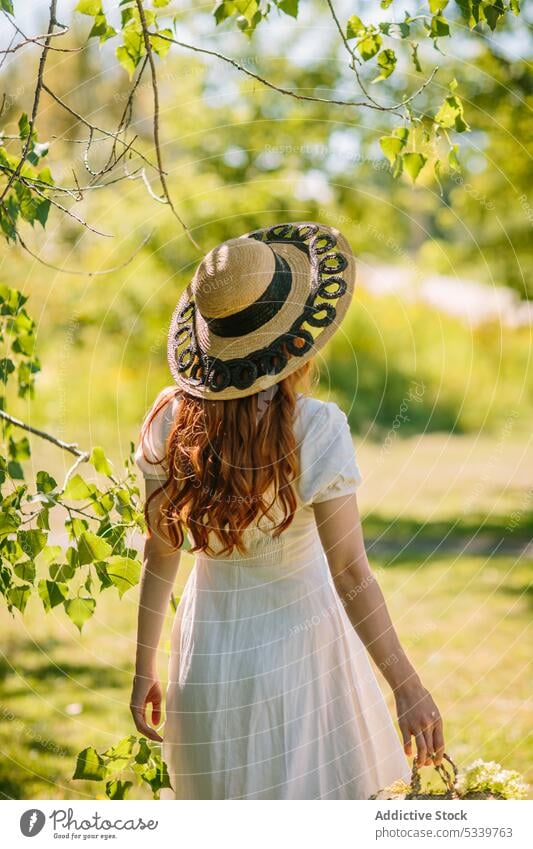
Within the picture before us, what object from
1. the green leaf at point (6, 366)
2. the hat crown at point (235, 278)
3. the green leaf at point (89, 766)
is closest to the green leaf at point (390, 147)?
the hat crown at point (235, 278)

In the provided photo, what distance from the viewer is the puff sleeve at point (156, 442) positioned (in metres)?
2.21

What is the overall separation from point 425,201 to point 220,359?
9.51 m

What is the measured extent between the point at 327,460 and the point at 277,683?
0.54m

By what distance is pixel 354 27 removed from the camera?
8.04ft

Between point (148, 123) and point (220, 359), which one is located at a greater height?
point (148, 123)

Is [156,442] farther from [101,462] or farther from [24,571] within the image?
[24,571]

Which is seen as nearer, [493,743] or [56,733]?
[493,743]

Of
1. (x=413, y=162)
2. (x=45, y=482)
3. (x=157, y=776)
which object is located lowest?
(x=157, y=776)

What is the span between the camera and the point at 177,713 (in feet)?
7.39

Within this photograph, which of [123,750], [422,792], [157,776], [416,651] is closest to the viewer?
[422,792]

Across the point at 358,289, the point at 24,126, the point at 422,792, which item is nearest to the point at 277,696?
the point at 422,792

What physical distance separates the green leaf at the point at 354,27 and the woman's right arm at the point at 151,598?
1.30 meters
